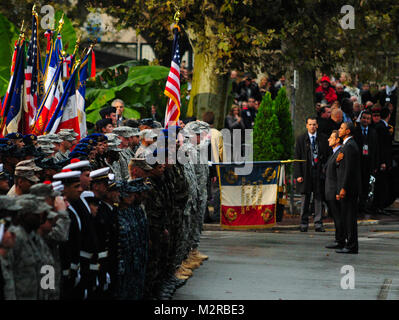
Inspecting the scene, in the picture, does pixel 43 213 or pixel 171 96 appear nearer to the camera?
pixel 43 213

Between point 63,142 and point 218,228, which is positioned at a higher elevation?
point 63,142

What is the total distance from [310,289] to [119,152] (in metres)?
3.27

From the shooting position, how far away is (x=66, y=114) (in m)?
15.9

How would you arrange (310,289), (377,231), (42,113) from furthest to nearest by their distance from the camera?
(377,231) → (42,113) → (310,289)

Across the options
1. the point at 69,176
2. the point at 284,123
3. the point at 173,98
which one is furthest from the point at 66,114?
the point at 69,176

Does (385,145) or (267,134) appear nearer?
(267,134)

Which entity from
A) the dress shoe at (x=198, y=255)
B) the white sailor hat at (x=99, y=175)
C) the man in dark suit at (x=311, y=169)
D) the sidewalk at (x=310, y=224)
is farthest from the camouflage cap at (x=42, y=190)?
the sidewalk at (x=310, y=224)

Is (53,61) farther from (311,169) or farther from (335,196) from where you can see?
(335,196)

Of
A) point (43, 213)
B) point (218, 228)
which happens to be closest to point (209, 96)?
point (218, 228)

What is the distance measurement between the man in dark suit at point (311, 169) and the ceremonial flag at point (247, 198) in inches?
20.4

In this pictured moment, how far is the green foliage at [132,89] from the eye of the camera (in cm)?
2264

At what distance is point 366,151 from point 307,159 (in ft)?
10.7

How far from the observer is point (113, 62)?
39.8 m

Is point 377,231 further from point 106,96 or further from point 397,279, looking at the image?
point 106,96
